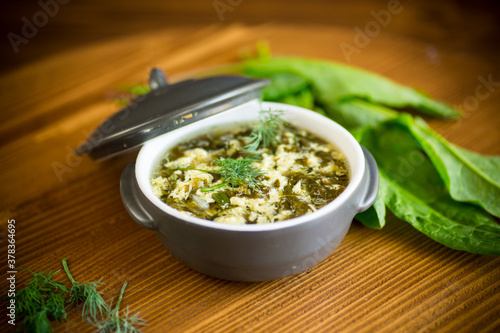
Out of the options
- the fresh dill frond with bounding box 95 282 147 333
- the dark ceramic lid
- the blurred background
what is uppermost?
the dark ceramic lid

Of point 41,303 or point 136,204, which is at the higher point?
point 136,204

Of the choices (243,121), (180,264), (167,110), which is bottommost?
(180,264)

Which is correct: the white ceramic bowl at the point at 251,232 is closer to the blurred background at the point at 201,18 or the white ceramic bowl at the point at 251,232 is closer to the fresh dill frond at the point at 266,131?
the fresh dill frond at the point at 266,131

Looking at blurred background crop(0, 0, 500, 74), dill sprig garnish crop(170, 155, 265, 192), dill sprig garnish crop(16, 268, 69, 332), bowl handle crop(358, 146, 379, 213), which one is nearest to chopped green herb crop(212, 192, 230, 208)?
dill sprig garnish crop(170, 155, 265, 192)

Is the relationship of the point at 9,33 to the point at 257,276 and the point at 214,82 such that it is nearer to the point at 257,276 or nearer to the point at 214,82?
the point at 214,82

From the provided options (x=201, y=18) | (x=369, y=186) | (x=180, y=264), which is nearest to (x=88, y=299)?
(x=180, y=264)

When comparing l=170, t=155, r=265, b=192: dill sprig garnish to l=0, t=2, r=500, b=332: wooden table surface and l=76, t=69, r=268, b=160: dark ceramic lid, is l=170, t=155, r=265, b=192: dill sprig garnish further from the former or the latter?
l=0, t=2, r=500, b=332: wooden table surface

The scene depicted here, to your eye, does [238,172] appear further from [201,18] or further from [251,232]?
[201,18]

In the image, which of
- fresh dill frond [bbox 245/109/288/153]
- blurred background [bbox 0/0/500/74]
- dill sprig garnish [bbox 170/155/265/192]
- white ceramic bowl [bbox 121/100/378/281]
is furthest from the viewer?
blurred background [bbox 0/0/500/74]
